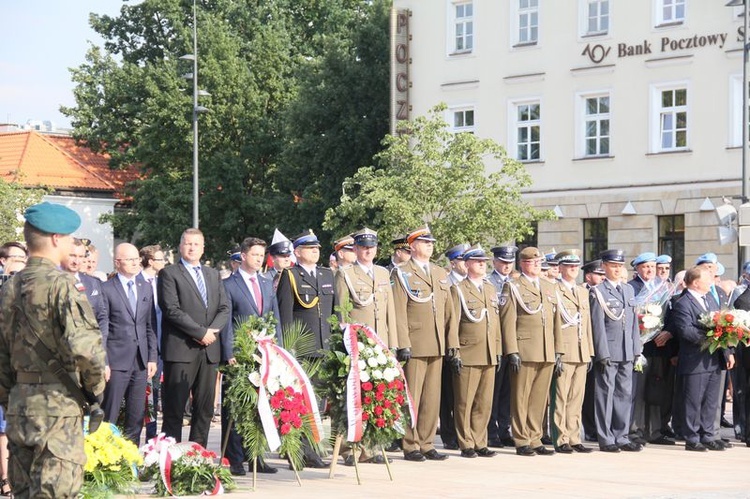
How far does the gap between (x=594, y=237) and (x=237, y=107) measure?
645 inches

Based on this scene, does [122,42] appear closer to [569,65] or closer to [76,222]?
[569,65]

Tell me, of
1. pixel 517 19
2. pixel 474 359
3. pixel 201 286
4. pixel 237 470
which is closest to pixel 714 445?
pixel 474 359

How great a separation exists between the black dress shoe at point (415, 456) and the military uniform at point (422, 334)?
122 millimetres

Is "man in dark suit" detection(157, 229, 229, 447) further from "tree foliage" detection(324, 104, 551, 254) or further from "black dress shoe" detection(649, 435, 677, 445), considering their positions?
"tree foliage" detection(324, 104, 551, 254)

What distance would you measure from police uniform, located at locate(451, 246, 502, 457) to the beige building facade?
2165 centimetres

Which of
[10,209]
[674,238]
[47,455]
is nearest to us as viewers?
[47,455]

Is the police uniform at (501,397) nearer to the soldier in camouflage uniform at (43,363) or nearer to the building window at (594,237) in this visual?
the soldier in camouflage uniform at (43,363)

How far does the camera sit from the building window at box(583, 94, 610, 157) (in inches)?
1559

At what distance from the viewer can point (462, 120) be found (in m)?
42.8

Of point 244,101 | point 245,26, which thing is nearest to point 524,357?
point 244,101

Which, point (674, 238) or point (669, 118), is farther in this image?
point (669, 118)

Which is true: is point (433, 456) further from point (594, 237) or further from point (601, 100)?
point (601, 100)

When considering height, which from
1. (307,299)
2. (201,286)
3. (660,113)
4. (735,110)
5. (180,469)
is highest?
(660,113)

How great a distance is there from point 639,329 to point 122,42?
4376 cm
